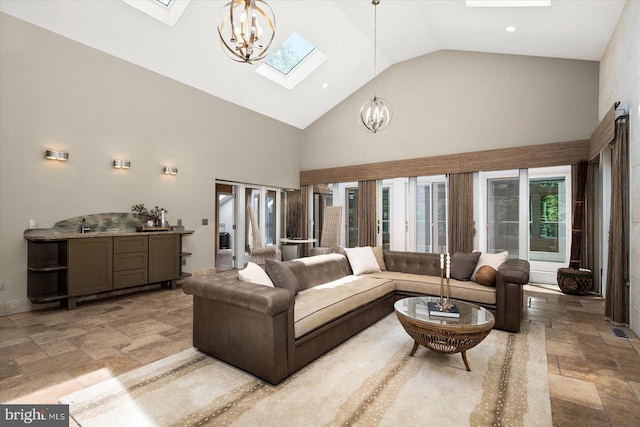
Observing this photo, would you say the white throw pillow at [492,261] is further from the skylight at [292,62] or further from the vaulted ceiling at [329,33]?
the skylight at [292,62]

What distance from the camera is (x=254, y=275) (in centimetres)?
297

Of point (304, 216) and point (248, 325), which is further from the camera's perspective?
point (304, 216)

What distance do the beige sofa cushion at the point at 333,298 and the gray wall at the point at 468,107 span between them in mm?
4034

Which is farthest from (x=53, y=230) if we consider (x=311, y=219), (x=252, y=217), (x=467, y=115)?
(x=467, y=115)

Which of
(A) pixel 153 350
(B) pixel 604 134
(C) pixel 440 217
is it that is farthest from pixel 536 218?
(A) pixel 153 350

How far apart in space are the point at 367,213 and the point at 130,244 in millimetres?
5099

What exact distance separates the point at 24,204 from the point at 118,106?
2.00 metres

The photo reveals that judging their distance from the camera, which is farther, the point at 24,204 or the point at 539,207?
the point at 539,207

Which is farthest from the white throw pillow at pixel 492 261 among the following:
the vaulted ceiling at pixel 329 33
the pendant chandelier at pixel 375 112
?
the vaulted ceiling at pixel 329 33

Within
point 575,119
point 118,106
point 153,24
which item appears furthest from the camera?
point 575,119

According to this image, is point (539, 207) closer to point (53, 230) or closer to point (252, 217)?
point (252, 217)

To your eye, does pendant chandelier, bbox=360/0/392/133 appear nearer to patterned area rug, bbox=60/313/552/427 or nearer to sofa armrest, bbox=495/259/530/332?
sofa armrest, bbox=495/259/530/332

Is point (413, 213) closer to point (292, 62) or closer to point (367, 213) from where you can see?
point (367, 213)

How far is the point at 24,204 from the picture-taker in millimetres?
4223
